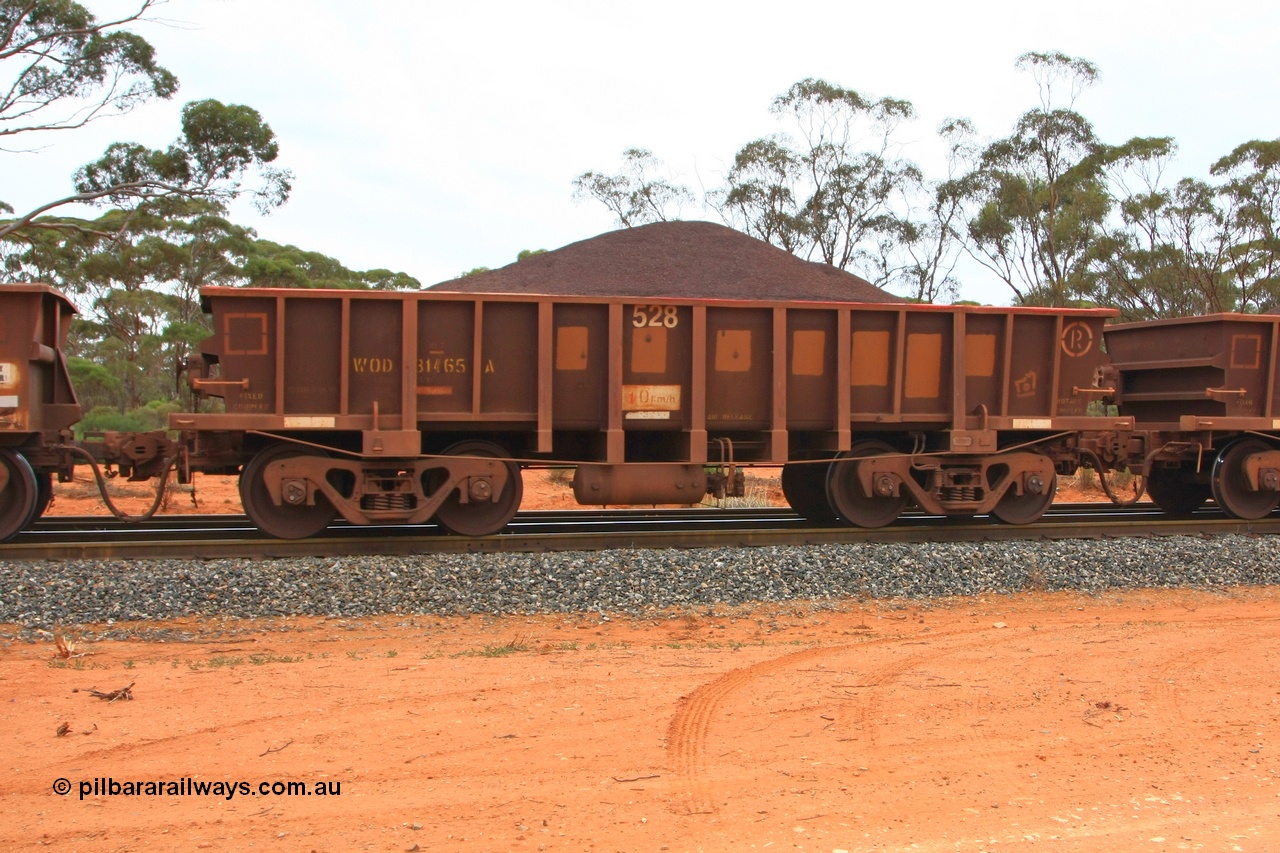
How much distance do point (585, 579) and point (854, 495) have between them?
392 centimetres

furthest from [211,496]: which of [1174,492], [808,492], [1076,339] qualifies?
[1174,492]

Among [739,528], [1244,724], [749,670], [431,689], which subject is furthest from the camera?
[739,528]

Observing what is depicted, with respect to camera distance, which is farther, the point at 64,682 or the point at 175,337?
the point at 175,337

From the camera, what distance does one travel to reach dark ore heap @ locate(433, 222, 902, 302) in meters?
41.5

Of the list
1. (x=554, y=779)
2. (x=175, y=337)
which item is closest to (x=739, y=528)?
(x=554, y=779)

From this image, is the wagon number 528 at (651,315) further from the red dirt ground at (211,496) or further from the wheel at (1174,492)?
the wheel at (1174,492)

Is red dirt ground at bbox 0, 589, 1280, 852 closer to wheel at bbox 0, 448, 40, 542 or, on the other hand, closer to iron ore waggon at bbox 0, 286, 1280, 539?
iron ore waggon at bbox 0, 286, 1280, 539

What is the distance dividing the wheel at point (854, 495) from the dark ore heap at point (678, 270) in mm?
28888

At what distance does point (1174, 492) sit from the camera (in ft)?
44.5

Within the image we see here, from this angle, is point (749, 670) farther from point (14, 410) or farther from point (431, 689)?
point (14, 410)

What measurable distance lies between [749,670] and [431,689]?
75.3 inches

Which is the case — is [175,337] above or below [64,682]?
above

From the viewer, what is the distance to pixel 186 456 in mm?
9750

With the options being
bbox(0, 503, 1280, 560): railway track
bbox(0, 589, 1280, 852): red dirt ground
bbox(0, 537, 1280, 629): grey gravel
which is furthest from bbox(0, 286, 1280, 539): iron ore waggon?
bbox(0, 589, 1280, 852): red dirt ground
